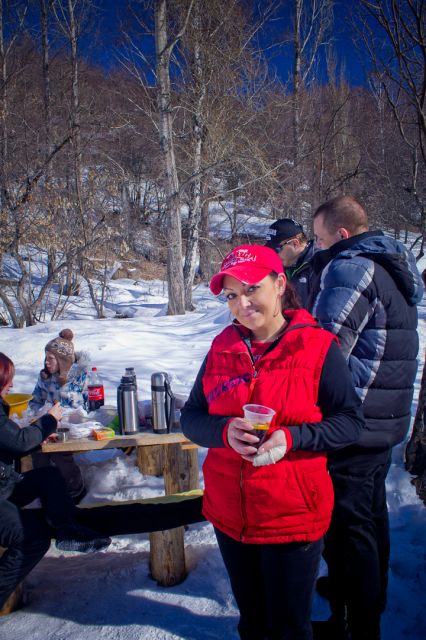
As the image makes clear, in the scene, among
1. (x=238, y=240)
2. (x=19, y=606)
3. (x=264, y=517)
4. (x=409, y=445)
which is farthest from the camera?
(x=238, y=240)

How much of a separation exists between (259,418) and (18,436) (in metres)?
1.57

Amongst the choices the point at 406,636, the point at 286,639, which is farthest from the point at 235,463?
the point at 406,636

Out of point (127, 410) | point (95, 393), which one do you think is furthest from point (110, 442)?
point (95, 393)

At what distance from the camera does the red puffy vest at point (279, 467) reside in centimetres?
165

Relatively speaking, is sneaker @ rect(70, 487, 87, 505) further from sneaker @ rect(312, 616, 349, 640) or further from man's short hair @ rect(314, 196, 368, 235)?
man's short hair @ rect(314, 196, 368, 235)

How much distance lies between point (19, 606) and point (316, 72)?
18150mm

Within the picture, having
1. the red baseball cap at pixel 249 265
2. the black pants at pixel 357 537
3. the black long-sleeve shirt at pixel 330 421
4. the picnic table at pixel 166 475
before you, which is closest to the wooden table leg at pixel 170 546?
the picnic table at pixel 166 475

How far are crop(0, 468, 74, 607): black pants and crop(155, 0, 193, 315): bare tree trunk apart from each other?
9149 millimetres

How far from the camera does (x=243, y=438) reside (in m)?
1.57

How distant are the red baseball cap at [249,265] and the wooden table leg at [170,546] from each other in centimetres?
146

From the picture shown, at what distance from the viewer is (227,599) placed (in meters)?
2.65

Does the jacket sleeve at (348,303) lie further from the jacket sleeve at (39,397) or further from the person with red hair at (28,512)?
the jacket sleeve at (39,397)

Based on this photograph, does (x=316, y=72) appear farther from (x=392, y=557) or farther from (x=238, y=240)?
(x=392, y=557)

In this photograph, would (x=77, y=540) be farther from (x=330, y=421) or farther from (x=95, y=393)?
(x=330, y=421)
